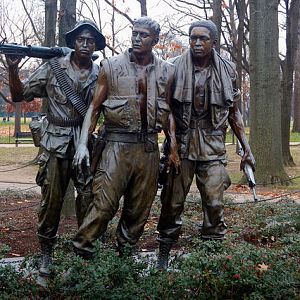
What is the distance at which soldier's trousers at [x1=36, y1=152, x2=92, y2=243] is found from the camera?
211 inches

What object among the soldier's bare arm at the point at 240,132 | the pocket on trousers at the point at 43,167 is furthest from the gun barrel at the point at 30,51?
the soldier's bare arm at the point at 240,132

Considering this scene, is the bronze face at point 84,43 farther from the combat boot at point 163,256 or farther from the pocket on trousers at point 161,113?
the combat boot at point 163,256

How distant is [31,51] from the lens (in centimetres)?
544

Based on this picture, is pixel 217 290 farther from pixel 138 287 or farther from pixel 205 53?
pixel 205 53

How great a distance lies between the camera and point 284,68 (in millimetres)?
21625

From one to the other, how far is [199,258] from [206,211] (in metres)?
0.70

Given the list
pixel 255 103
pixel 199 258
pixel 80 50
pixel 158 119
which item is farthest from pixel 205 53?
pixel 255 103

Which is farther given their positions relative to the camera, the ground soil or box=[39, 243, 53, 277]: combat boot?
the ground soil

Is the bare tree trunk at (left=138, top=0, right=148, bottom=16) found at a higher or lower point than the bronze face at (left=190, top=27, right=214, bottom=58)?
higher

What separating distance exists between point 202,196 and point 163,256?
28.0 inches

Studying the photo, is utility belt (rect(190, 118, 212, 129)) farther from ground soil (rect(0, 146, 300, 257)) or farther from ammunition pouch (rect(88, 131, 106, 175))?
ground soil (rect(0, 146, 300, 257))

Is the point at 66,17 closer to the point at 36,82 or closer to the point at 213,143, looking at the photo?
the point at 36,82

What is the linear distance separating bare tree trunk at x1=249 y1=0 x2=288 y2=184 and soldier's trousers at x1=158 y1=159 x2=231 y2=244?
9.35 meters

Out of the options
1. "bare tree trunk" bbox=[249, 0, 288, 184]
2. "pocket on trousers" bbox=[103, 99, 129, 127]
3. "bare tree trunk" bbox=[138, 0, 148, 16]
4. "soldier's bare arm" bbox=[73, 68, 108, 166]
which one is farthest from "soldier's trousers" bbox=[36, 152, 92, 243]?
"bare tree trunk" bbox=[138, 0, 148, 16]
